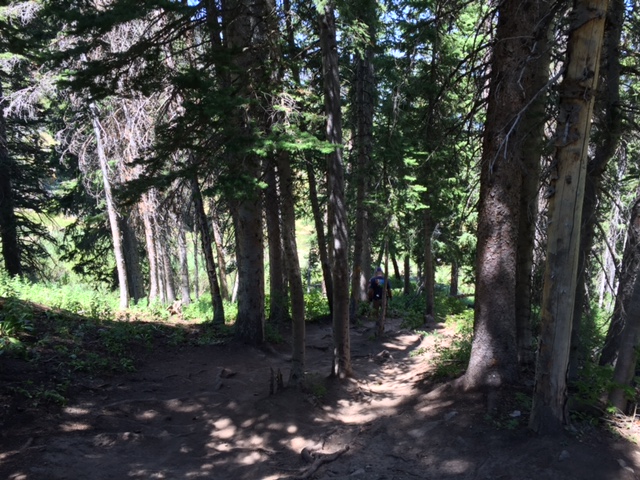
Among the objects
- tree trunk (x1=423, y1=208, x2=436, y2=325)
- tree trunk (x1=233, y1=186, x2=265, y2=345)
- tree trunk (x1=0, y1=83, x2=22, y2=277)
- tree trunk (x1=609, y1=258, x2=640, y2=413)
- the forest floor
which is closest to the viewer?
the forest floor

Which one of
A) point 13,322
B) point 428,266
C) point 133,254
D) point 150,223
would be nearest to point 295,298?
point 13,322

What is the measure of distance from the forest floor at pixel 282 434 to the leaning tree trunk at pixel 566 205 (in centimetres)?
62

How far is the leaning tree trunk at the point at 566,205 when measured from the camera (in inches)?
185

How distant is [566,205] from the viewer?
16.0ft

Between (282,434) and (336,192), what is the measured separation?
4.27 meters

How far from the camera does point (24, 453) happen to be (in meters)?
5.34

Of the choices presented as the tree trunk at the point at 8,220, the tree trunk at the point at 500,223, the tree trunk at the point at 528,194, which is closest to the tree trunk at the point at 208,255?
the tree trunk at the point at 500,223

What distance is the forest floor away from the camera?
505 centimetres

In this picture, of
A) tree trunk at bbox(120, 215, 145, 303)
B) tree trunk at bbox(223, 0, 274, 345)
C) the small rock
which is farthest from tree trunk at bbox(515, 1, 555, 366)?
tree trunk at bbox(120, 215, 145, 303)

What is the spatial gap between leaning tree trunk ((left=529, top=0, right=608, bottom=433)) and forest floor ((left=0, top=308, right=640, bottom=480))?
62 cm

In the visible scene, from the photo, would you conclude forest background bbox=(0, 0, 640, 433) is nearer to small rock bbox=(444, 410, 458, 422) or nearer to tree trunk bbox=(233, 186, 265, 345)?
tree trunk bbox=(233, 186, 265, 345)

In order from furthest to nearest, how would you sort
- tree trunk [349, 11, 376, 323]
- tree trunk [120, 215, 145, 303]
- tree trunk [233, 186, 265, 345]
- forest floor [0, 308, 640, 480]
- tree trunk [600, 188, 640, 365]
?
tree trunk [120, 215, 145, 303] < tree trunk [349, 11, 376, 323] < tree trunk [233, 186, 265, 345] < tree trunk [600, 188, 640, 365] < forest floor [0, 308, 640, 480]

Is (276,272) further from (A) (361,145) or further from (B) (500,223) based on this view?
(B) (500,223)

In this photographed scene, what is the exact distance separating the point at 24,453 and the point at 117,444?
1.15 meters
